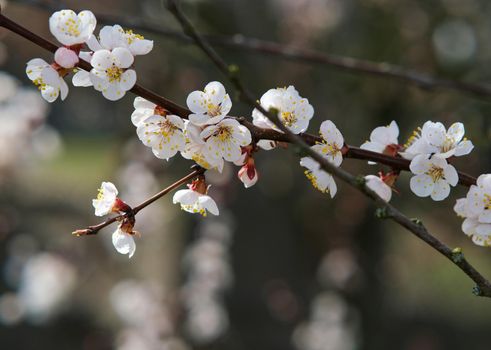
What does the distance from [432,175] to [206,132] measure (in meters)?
0.40

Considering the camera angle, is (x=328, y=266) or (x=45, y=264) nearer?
(x=328, y=266)

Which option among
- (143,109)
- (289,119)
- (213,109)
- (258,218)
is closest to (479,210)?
(289,119)

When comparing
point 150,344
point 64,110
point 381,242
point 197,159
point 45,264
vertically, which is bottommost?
point 64,110

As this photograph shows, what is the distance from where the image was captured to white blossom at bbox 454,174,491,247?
1.06 meters

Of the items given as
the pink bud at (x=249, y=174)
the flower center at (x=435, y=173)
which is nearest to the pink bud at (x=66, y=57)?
the pink bud at (x=249, y=174)

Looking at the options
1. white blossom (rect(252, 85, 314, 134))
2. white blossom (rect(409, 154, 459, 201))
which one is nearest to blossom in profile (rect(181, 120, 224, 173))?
white blossom (rect(252, 85, 314, 134))

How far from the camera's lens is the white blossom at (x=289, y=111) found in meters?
1.07

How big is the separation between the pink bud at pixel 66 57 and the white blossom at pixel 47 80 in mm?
33

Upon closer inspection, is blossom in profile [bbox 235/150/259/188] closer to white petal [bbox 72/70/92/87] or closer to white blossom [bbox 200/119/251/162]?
white blossom [bbox 200/119/251/162]

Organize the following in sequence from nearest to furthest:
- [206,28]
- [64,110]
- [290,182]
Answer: [206,28], [290,182], [64,110]

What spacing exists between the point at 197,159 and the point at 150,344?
297 centimetres

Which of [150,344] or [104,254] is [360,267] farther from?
[104,254]

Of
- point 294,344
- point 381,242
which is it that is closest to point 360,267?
point 381,242

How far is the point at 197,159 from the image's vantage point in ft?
3.42
